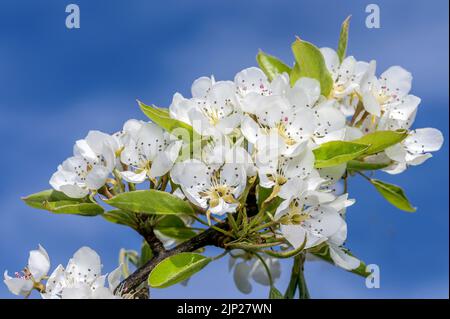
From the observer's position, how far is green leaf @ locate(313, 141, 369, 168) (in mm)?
1655

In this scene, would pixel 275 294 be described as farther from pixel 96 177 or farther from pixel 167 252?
pixel 96 177

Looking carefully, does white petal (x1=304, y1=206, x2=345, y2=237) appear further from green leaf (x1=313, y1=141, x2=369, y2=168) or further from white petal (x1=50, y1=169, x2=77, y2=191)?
white petal (x1=50, y1=169, x2=77, y2=191)

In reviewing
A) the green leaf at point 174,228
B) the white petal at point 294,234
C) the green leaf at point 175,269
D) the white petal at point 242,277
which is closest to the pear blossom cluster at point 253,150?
the white petal at point 294,234

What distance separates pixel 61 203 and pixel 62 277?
0.24 metres

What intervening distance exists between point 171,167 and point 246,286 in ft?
2.58

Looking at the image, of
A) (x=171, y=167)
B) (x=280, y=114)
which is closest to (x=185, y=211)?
(x=171, y=167)

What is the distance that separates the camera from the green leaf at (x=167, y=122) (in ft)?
5.51

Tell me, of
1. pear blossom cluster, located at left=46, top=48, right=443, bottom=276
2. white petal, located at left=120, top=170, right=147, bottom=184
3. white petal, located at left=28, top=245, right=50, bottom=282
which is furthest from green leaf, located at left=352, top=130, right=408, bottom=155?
white petal, located at left=28, top=245, right=50, bottom=282

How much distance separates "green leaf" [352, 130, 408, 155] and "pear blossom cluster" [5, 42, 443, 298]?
0.06 meters

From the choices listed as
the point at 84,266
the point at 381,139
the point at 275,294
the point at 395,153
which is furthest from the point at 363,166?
the point at 84,266

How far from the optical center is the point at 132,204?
1.62 metres

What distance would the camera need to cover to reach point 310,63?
183 centimetres

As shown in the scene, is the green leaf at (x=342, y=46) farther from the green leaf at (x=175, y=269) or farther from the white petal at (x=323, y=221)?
the green leaf at (x=175, y=269)
